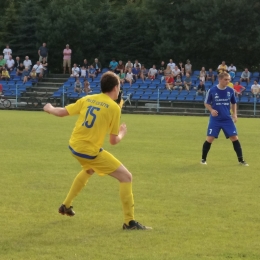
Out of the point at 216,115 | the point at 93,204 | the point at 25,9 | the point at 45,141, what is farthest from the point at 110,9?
the point at 93,204

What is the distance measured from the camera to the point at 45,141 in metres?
17.0

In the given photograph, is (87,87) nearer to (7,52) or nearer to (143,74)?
(143,74)

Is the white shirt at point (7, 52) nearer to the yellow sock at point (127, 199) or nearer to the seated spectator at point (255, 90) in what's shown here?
the seated spectator at point (255, 90)

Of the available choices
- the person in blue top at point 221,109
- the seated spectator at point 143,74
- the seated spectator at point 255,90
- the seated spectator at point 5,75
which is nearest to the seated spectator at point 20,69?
the seated spectator at point 5,75

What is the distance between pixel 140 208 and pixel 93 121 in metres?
1.85

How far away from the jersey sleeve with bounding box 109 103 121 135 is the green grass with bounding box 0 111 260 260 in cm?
106

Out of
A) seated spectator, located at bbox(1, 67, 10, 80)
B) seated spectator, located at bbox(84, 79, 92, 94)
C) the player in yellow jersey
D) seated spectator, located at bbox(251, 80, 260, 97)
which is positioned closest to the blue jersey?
the player in yellow jersey

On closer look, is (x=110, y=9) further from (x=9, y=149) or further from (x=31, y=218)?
(x=31, y=218)

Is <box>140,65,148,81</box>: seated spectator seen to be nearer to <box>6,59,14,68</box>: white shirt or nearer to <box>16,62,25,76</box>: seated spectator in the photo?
<box>16,62,25,76</box>: seated spectator

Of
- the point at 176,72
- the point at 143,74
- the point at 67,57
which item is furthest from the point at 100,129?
the point at 67,57

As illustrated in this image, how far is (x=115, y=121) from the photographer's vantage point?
6754 millimetres

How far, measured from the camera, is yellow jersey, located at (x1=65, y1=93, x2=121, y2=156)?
22.0ft

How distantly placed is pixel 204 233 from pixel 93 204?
6.75 feet

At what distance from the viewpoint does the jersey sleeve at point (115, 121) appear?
6719 millimetres
